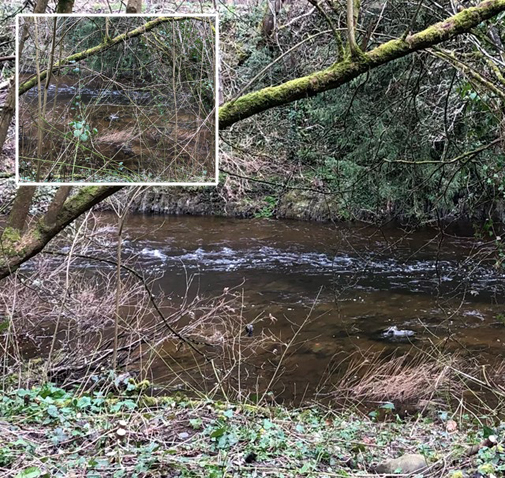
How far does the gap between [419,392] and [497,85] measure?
299 cm

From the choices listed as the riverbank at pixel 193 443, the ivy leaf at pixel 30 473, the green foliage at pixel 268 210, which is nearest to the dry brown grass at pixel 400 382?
the riverbank at pixel 193 443

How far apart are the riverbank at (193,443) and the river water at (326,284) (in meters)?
1.39

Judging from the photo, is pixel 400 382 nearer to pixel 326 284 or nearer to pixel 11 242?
pixel 326 284

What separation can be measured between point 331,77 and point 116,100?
90cm

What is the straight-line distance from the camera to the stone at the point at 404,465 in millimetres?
2821

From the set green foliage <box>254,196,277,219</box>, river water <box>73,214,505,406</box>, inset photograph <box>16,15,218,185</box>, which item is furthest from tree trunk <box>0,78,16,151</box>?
green foliage <box>254,196,277,219</box>

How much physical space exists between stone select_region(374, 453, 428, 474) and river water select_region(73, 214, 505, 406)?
1.69 metres

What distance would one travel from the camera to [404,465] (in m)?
2.87

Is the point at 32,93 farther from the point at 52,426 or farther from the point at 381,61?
the point at 52,426

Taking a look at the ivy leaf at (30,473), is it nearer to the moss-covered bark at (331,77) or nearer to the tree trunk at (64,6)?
the moss-covered bark at (331,77)

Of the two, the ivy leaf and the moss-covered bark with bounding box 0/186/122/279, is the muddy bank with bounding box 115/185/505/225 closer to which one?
the moss-covered bark with bounding box 0/186/122/279

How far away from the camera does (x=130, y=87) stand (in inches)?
68.1

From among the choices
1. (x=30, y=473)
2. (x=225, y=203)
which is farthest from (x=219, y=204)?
(x=30, y=473)

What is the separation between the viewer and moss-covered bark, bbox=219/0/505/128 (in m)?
2.11
